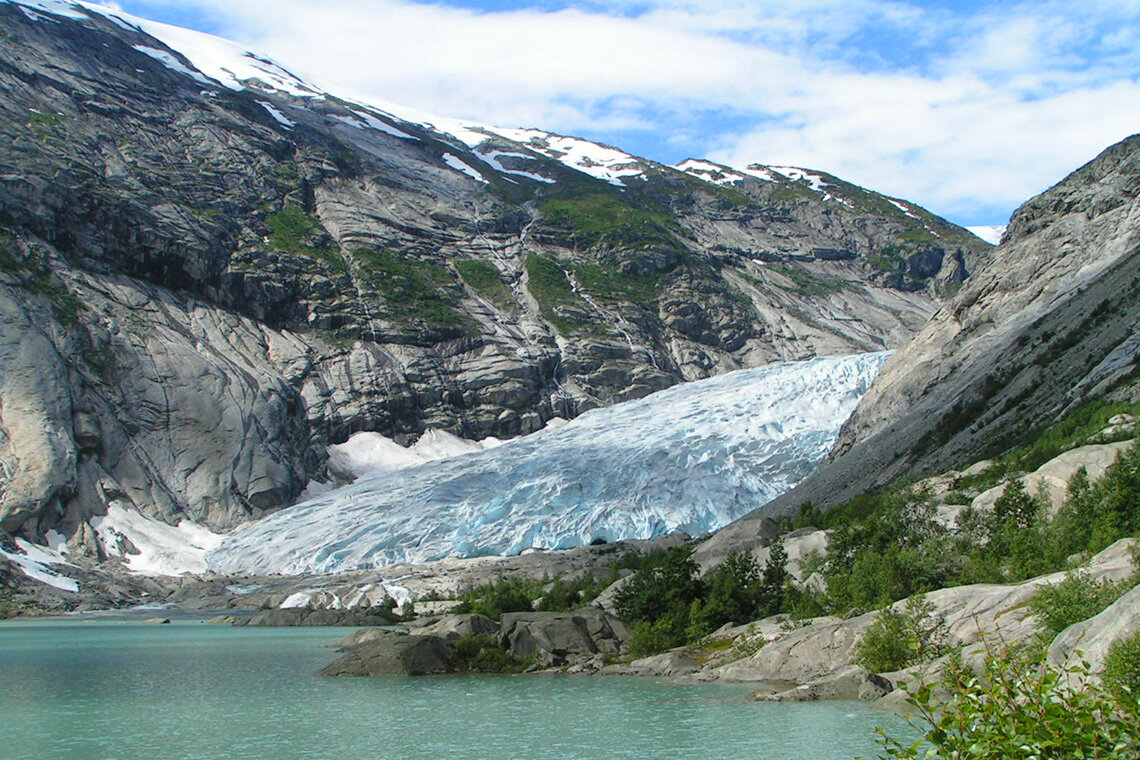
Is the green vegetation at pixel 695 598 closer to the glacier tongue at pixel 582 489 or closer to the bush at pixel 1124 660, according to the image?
the bush at pixel 1124 660

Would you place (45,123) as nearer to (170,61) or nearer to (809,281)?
(170,61)

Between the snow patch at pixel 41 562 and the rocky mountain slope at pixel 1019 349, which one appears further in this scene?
the snow patch at pixel 41 562

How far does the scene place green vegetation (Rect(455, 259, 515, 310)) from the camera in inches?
5595

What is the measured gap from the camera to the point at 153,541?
8706 centimetres

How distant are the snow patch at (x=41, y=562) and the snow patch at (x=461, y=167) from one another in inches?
4234

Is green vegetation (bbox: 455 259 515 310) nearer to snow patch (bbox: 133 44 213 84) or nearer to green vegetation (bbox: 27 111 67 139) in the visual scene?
snow patch (bbox: 133 44 213 84)

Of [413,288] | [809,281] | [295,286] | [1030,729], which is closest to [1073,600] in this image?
[1030,729]

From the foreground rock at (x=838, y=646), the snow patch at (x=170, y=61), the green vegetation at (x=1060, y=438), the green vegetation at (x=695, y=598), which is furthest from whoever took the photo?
the snow patch at (x=170, y=61)

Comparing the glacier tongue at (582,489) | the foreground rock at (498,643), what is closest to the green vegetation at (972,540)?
the foreground rock at (498,643)

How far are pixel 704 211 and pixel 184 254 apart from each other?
10371 cm

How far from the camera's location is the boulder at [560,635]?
38.5 meters

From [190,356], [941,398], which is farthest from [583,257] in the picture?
[941,398]

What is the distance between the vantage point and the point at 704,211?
191 meters

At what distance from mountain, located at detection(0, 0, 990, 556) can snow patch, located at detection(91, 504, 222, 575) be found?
147 centimetres
